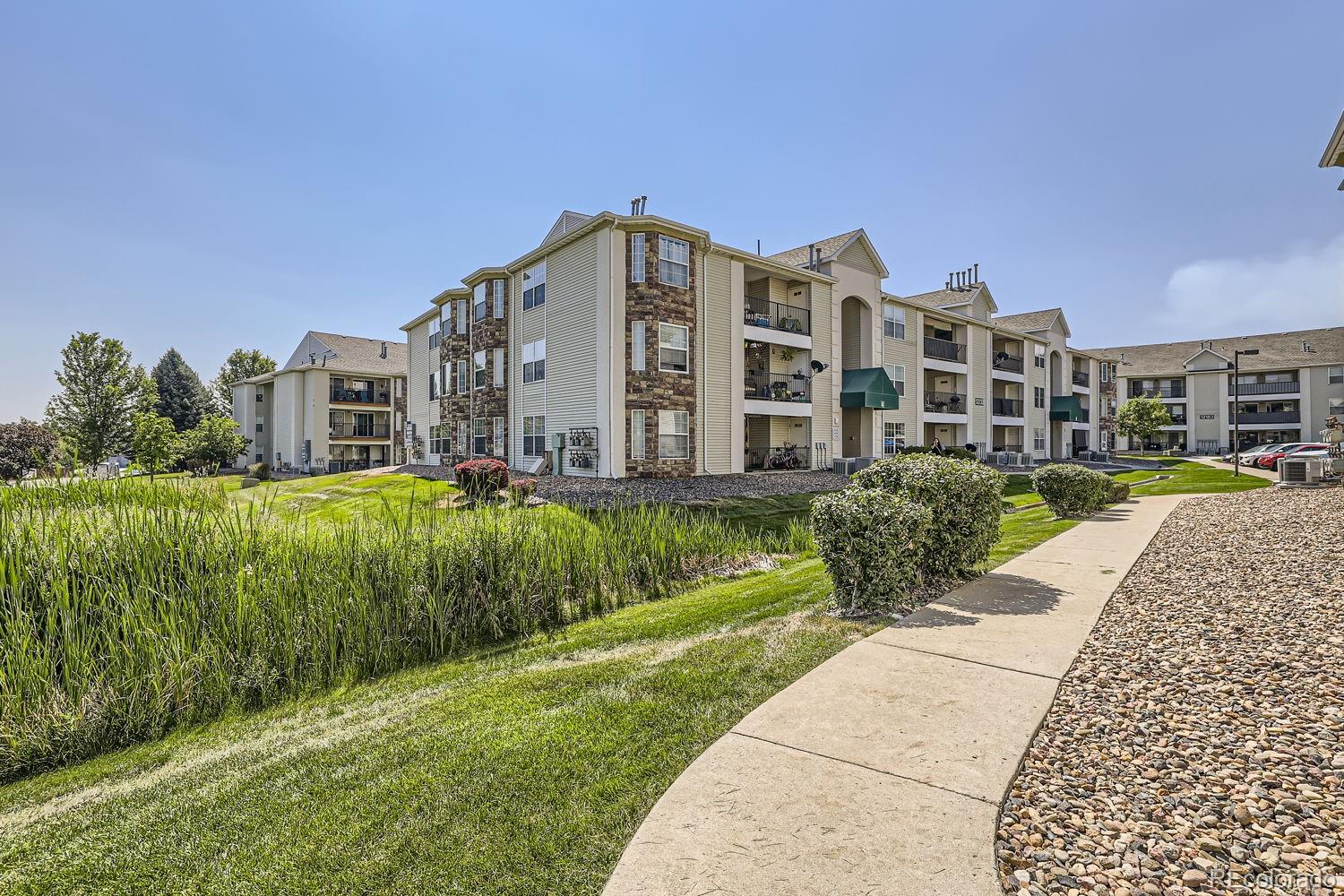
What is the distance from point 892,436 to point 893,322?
19.3 ft

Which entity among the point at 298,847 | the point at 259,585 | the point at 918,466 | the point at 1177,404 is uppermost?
the point at 1177,404

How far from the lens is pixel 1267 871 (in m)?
2.29

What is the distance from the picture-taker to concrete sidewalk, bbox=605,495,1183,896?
2.31 meters

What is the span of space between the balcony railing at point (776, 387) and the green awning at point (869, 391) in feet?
7.45

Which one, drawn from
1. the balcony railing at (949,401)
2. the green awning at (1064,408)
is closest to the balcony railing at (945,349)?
the balcony railing at (949,401)

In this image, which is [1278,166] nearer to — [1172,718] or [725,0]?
[725,0]

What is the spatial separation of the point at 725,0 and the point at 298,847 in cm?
1289

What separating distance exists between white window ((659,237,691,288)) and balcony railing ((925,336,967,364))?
665 inches

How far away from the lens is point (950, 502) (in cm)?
716

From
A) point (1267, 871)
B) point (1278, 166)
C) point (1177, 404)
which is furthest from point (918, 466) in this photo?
point (1177, 404)

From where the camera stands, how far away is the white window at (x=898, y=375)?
31.1 m

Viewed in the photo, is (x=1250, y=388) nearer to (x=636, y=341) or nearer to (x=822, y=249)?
(x=822, y=249)

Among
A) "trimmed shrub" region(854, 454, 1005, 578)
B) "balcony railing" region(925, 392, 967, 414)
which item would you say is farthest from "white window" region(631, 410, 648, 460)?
"balcony railing" region(925, 392, 967, 414)

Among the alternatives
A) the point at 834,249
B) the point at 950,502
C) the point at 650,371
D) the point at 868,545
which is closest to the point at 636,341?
the point at 650,371
